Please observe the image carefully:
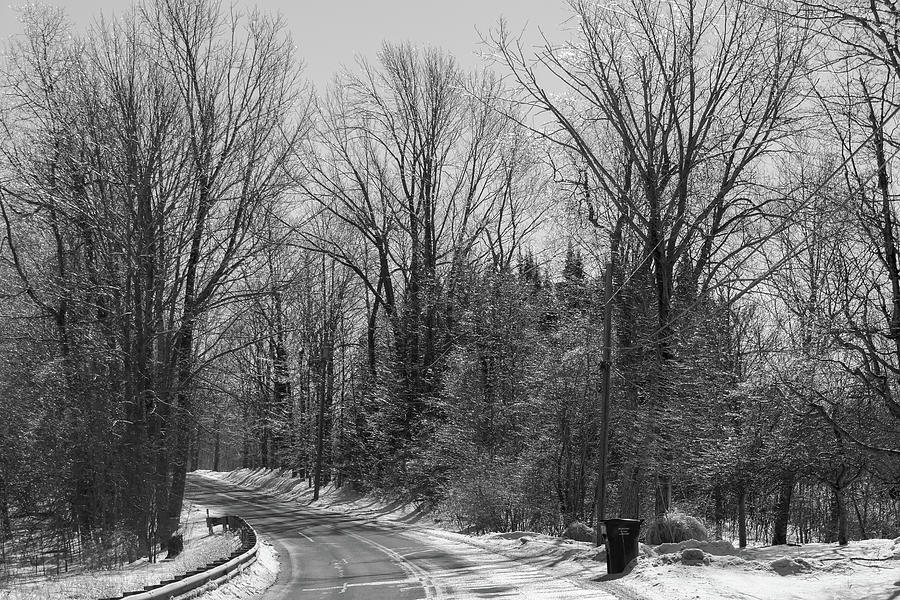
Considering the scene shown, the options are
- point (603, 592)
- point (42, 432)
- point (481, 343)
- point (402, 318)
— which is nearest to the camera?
point (603, 592)

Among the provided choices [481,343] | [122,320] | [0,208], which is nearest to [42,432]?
[122,320]

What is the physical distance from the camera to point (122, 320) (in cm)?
2294

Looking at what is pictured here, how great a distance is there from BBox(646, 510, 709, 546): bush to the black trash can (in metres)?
3.00

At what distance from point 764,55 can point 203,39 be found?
17.6 meters

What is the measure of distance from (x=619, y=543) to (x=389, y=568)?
593 cm

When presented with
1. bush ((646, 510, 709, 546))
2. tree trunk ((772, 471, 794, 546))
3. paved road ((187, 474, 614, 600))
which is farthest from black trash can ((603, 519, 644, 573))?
tree trunk ((772, 471, 794, 546))

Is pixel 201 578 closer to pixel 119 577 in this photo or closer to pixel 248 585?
pixel 248 585

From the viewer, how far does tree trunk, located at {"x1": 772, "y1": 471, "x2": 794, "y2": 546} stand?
23664 millimetres

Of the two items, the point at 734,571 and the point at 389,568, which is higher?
the point at 734,571

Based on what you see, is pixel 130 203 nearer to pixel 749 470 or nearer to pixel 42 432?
pixel 42 432

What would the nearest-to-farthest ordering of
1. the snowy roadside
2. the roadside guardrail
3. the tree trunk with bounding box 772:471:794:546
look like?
1. the roadside guardrail
2. the snowy roadside
3. the tree trunk with bounding box 772:471:794:546

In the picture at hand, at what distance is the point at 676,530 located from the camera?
1767 centimetres

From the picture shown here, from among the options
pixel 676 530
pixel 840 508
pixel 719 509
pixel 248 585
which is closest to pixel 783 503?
pixel 840 508

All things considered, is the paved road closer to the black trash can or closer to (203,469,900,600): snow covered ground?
(203,469,900,600): snow covered ground
